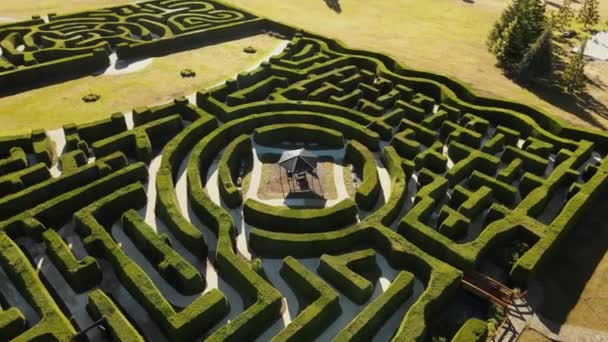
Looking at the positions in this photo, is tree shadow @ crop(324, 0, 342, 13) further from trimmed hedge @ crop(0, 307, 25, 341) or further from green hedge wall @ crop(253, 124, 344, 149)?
trimmed hedge @ crop(0, 307, 25, 341)

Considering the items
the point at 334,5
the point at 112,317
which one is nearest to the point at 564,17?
the point at 334,5

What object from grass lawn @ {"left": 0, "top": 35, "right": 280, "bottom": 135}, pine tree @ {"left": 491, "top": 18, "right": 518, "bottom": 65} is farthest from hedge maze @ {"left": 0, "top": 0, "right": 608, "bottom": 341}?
pine tree @ {"left": 491, "top": 18, "right": 518, "bottom": 65}

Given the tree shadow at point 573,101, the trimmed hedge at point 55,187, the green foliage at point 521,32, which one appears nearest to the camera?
the trimmed hedge at point 55,187

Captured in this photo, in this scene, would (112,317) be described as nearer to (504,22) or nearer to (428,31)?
(504,22)

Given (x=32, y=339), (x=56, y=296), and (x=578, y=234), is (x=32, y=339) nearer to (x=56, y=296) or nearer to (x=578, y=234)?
(x=56, y=296)

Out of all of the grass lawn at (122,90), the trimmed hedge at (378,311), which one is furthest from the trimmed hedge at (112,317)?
the grass lawn at (122,90)

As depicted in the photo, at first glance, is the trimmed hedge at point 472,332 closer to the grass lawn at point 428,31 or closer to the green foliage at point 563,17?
the grass lawn at point 428,31
